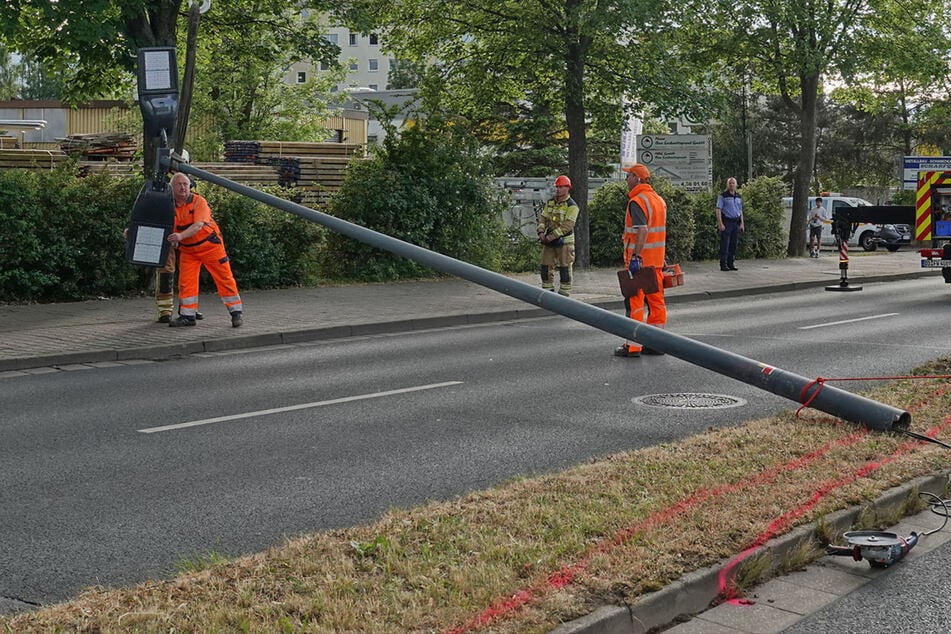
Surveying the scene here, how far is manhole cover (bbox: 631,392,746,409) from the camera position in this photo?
8.95 m

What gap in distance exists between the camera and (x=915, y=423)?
7.31 metres

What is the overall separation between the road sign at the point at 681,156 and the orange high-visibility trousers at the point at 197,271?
1908cm

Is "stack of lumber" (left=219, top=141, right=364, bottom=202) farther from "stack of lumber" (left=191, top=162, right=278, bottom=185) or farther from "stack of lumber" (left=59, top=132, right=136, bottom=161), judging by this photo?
"stack of lumber" (left=59, top=132, right=136, bottom=161)

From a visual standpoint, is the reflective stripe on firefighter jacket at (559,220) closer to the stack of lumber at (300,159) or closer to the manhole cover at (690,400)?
the manhole cover at (690,400)

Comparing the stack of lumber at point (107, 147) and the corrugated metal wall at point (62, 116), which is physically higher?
the corrugated metal wall at point (62, 116)

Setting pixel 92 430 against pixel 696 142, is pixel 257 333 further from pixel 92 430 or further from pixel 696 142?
pixel 696 142

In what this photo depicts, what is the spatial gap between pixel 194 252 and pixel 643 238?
5362 millimetres

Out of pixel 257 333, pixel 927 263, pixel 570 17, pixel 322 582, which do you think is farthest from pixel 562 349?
pixel 570 17

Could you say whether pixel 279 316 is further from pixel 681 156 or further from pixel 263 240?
pixel 681 156

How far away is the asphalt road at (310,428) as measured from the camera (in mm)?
5633

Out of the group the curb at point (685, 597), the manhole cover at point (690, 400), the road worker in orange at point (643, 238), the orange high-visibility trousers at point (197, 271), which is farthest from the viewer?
the orange high-visibility trousers at point (197, 271)

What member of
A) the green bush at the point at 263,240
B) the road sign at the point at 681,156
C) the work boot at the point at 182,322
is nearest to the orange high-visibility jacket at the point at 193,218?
the work boot at the point at 182,322

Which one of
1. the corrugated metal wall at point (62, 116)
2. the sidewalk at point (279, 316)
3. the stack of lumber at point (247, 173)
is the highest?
the corrugated metal wall at point (62, 116)

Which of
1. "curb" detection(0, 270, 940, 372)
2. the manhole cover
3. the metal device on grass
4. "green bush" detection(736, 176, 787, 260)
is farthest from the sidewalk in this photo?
the metal device on grass
